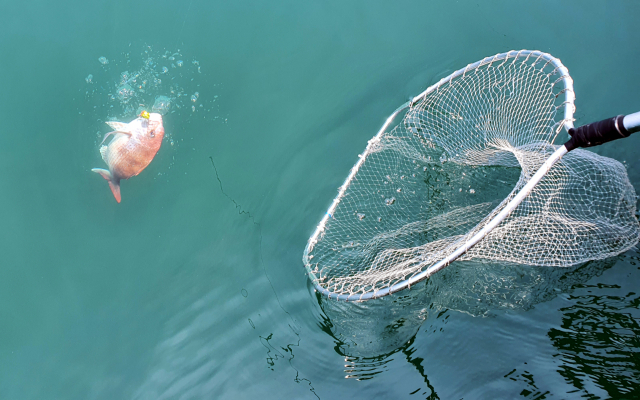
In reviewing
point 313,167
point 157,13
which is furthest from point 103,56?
point 313,167

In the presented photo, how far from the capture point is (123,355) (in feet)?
15.5

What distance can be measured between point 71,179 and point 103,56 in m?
1.60

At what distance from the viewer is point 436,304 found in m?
4.18

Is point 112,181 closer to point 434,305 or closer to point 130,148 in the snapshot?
point 130,148

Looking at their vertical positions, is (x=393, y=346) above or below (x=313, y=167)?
below

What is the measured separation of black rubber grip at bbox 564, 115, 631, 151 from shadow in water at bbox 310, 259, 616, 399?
179 centimetres

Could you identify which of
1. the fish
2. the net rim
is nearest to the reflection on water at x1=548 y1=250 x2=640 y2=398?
the net rim

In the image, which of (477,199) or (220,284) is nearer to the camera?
(477,199)

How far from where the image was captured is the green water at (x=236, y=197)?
4.25m

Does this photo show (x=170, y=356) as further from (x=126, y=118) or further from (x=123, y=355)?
(x=126, y=118)

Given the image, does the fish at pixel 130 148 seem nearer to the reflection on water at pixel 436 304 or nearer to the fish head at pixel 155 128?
the fish head at pixel 155 128

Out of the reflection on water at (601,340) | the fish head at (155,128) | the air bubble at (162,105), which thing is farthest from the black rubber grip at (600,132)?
the air bubble at (162,105)

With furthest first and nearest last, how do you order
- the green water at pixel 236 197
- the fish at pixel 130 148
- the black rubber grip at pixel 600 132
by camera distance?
the fish at pixel 130 148
the green water at pixel 236 197
the black rubber grip at pixel 600 132

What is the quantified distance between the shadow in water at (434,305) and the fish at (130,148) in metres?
2.84
